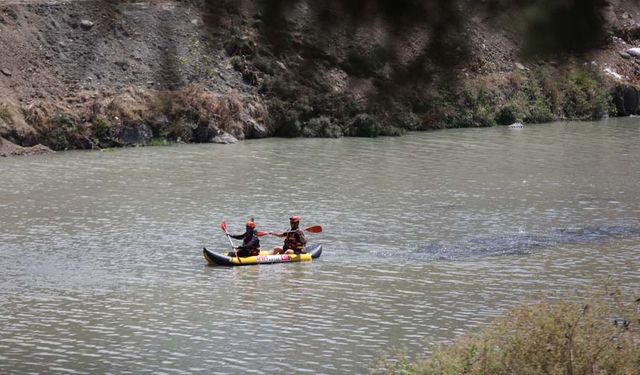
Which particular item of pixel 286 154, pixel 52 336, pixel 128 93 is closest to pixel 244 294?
pixel 52 336

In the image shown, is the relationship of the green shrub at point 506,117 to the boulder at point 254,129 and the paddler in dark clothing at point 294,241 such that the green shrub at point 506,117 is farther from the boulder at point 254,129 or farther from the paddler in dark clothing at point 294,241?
the paddler in dark clothing at point 294,241

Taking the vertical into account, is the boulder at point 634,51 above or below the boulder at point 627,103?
above

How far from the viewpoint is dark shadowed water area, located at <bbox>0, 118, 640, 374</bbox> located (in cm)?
1459

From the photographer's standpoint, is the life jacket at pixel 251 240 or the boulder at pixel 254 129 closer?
the life jacket at pixel 251 240

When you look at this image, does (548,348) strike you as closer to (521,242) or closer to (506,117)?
(521,242)

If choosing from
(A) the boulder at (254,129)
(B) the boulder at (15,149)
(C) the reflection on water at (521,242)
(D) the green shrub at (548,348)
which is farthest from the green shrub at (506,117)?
(D) the green shrub at (548,348)

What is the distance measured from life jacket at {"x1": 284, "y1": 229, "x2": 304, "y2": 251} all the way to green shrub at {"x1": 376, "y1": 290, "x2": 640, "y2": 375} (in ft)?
27.0

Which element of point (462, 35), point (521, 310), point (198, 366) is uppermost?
point (462, 35)

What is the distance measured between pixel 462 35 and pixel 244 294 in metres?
11.4

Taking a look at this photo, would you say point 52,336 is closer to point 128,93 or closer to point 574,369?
point 574,369

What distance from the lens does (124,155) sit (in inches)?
1298

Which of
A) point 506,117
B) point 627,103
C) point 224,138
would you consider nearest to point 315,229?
point 224,138

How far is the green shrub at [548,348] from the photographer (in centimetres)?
1077

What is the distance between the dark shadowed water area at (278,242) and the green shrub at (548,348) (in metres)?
2.06
